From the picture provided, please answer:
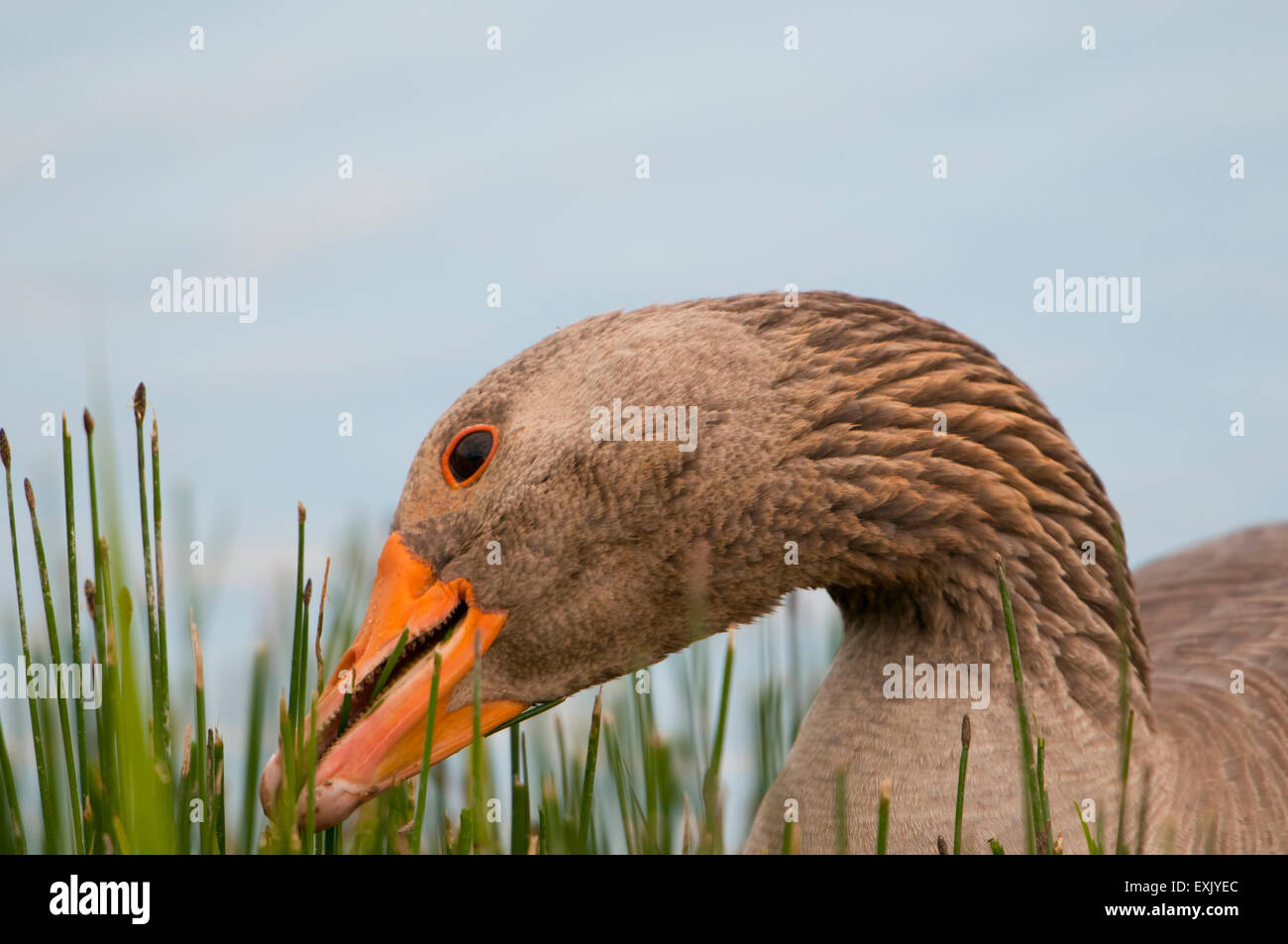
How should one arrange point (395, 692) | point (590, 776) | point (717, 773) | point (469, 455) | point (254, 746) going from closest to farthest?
point (717, 773)
point (590, 776)
point (395, 692)
point (254, 746)
point (469, 455)

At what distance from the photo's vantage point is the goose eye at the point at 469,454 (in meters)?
4.49

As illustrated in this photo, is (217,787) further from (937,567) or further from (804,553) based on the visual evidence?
(937,567)

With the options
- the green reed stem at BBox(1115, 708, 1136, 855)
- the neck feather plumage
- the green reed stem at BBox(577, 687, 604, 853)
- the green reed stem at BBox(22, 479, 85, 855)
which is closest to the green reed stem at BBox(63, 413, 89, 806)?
the green reed stem at BBox(22, 479, 85, 855)

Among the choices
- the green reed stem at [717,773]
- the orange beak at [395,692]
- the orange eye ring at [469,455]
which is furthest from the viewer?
the orange eye ring at [469,455]

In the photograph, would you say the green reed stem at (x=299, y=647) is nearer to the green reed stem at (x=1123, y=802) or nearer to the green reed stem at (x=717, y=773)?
the green reed stem at (x=717, y=773)

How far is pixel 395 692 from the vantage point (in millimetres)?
4176

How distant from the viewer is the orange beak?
4027 mm

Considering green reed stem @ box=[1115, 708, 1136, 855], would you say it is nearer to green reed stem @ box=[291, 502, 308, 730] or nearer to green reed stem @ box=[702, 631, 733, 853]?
green reed stem @ box=[702, 631, 733, 853]

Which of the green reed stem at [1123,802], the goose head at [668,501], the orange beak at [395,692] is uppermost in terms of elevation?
the goose head at [668,501]

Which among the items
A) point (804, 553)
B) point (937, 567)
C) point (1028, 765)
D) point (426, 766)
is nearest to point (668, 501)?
point (804, 553)

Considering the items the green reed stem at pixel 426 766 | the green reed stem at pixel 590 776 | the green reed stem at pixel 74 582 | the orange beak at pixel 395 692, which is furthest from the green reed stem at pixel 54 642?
the green reed stem at pixel 590 776

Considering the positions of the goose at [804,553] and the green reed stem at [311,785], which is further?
the goose at [804,553]

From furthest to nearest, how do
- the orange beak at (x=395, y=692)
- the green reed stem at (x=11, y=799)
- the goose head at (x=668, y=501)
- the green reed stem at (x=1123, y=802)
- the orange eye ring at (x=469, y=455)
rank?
the orange eye ring at (x=469, y=455) < the goose head at (x=668, y=501) < the orange beak at (x=395, y=692) < the green reed stem at (x=11, y=799) < the green reed stem at (x=1123, y=802)

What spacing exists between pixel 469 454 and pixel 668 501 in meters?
0.70
